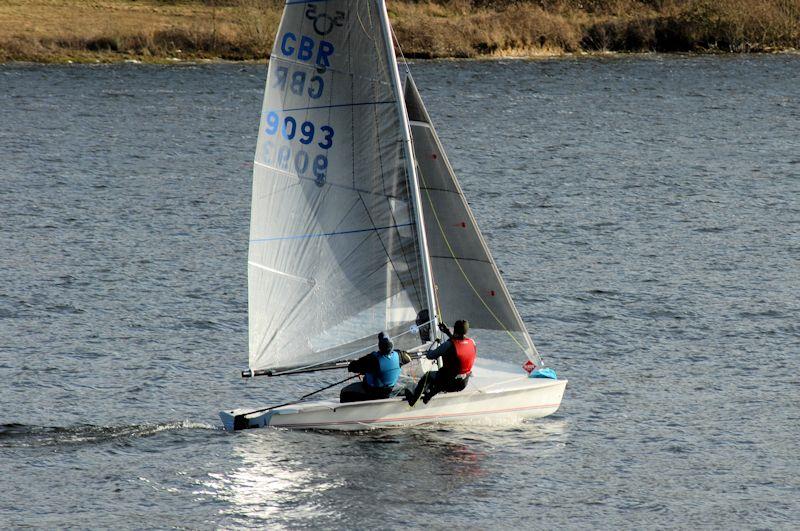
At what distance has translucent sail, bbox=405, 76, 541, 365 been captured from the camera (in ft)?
91.5

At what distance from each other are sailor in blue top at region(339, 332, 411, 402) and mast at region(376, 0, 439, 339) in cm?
117

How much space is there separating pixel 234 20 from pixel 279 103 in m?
75.8

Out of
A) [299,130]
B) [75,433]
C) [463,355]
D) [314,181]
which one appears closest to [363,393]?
[463,355]

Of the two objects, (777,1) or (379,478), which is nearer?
(379,478)

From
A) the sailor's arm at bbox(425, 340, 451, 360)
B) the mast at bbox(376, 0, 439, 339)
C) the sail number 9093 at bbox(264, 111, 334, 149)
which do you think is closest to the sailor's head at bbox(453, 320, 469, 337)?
the sailor's arm at bbox(425, 340, 451, 360)

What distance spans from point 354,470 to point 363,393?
194 centimetres

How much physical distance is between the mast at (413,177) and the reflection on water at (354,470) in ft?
8.09

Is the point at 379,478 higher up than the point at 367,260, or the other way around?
the point at 367,260

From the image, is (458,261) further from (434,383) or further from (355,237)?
(434,383)

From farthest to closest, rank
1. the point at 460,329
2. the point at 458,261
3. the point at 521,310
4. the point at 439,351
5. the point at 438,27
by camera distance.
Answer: the point at 438,27 < the point at 521,310 < the point at 458,261 < the point at 439,351 < the point at 460,329

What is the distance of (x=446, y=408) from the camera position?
28094 mm

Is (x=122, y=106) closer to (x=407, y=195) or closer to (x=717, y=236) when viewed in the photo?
(x=717, y=236)

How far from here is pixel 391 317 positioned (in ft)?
92.3

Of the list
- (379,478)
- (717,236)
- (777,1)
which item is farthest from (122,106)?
(379,478)
